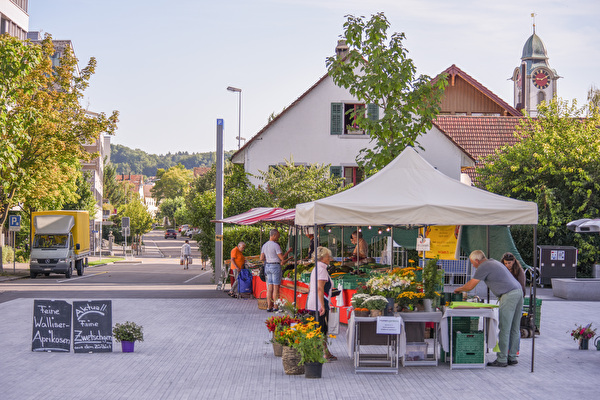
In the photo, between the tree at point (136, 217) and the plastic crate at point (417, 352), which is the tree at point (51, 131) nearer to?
the plastic crate at point (417, 352)

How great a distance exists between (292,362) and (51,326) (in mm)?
4272

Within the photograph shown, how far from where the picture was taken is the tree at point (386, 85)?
1912 cm

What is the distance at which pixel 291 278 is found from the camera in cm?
1820

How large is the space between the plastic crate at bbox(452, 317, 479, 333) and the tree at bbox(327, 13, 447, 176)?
8.06 m

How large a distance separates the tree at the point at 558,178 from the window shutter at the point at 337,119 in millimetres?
8422

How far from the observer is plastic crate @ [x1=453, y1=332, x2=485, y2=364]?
36.2 ft

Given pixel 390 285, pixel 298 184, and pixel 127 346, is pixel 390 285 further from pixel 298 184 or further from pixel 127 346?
pixel 298 184

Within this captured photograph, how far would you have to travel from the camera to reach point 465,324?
11.2m

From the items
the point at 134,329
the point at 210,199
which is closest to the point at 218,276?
the point at 210,199

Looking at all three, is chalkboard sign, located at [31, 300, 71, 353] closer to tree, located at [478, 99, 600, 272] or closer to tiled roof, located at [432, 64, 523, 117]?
tree, located at [478, 99, 600, 272]

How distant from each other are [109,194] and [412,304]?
302ft

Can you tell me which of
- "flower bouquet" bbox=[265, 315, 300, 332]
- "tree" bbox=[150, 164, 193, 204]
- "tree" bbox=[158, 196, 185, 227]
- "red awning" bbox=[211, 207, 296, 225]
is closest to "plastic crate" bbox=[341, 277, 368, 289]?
"red awning" bbox=[211, 207, 296, 225]

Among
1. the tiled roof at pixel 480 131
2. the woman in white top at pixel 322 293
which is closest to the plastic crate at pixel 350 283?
the woman in white top at pixel 322 293

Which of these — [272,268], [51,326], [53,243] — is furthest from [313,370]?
[53,243]
